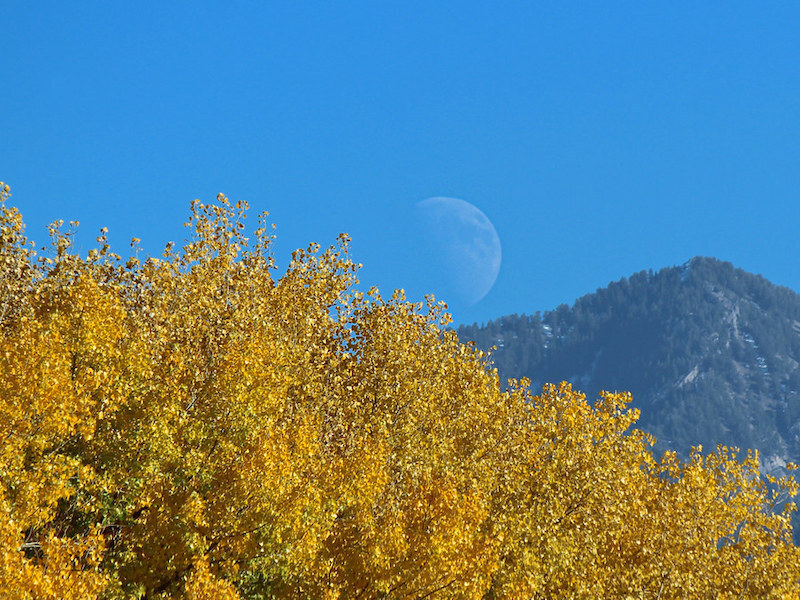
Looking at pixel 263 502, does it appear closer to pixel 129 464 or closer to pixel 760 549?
pixel 129 464

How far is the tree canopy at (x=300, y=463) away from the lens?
24234 mm

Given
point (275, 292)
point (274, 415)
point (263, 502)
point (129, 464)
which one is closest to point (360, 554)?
point (263, 502)

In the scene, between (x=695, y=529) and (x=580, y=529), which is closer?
(x=580, y=529)

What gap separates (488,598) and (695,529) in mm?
11585

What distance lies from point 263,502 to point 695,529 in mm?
22317

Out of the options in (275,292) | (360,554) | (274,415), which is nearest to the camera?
(360,554)

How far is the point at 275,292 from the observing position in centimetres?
4125

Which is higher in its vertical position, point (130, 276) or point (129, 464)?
point (130, 276)

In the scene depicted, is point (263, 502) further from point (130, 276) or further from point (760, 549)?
point (760, 549)

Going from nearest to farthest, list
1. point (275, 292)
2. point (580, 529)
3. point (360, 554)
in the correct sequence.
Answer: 1. point (360, 554)
2. point (580, 529)
3. point (275, 292)

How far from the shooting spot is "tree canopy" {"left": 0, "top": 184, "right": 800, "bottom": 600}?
79.5ft

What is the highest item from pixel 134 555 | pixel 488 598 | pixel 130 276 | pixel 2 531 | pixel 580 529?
pixel 130 276

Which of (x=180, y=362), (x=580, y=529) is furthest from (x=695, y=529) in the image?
(x=180, y=362)

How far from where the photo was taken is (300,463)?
85.8 ft
